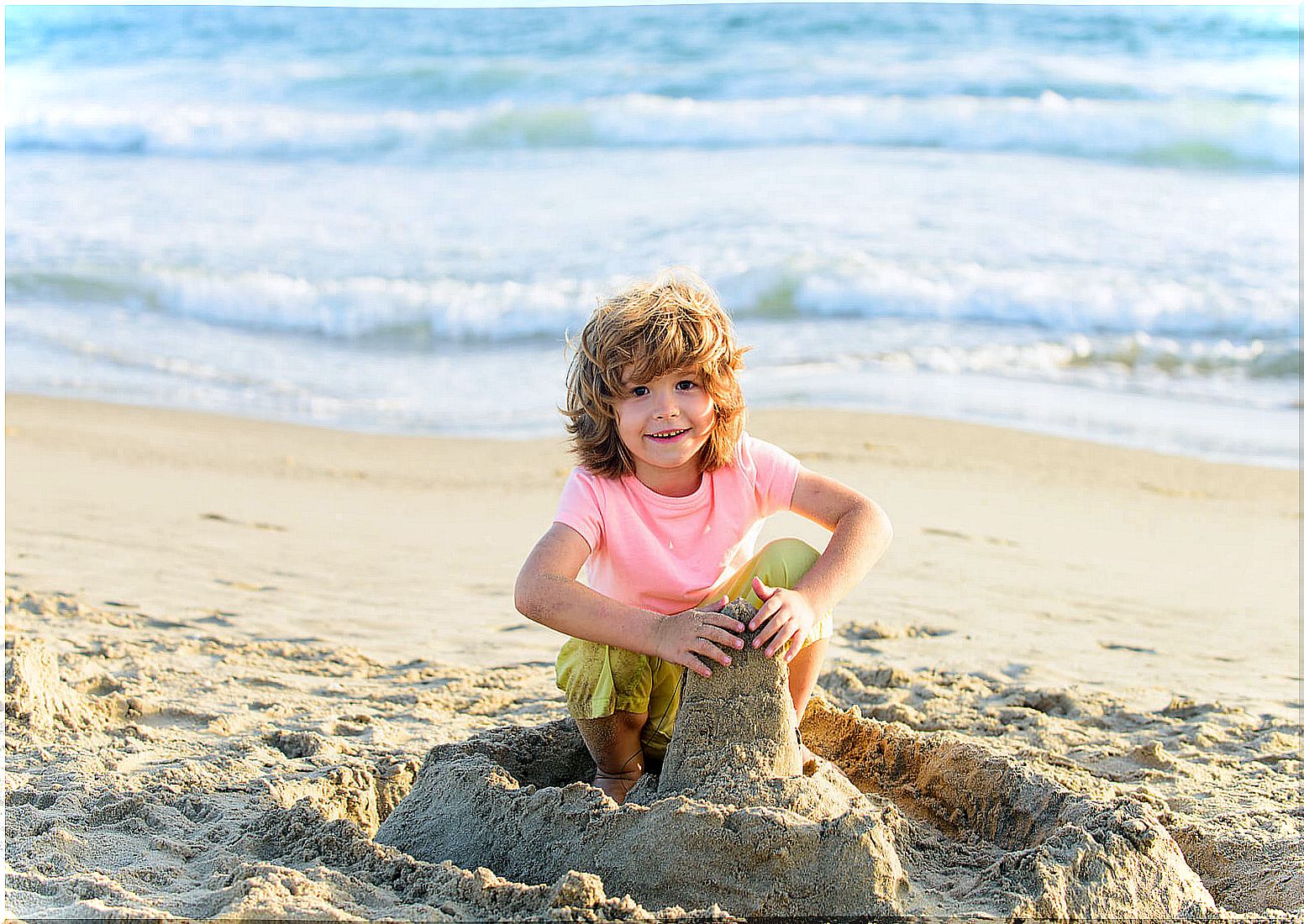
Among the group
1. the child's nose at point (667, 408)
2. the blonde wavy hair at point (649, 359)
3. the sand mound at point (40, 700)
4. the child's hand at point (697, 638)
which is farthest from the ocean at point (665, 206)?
the child's hand at point (697, 638)

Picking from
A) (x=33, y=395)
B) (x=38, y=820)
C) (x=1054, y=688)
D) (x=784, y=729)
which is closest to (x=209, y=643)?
(x=38, y=820)

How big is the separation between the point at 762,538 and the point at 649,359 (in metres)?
2.88

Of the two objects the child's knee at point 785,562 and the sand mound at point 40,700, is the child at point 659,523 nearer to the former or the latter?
the child's knee at point 785,562

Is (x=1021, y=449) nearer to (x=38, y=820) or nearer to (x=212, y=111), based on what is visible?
(x=38, y=820)

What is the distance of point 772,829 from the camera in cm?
219

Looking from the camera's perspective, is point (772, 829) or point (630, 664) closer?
point (772, 829)

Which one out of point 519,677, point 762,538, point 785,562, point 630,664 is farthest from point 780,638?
point 762,538

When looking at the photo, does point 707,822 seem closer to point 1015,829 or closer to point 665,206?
point 1015,829

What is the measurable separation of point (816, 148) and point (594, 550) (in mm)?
12202

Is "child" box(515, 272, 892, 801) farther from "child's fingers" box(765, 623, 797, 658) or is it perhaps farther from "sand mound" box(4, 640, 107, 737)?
"sand mound" box(4, 640, 107, 737)

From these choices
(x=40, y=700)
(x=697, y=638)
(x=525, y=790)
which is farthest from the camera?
(x=40, y=700)

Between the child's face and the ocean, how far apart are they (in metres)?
4.50

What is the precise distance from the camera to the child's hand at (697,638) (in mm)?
2395

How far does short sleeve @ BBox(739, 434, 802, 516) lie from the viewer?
2.77 metres
